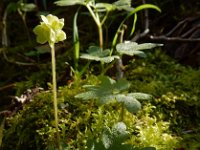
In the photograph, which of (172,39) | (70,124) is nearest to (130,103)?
(70,124)

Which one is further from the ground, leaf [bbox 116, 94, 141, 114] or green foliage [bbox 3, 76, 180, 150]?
leaf [bbox 116, 94, 141, 114]

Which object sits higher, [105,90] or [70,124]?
[105,90]

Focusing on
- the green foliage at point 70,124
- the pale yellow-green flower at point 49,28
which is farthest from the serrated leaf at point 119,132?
the pale yellow-green flower at point 49,28

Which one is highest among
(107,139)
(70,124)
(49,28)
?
(49,28)

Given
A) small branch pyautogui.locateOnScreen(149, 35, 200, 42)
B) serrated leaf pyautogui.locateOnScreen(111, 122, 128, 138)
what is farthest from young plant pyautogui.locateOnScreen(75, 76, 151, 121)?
small branch pyautogui.locateOnScreen(149, 35, 200, 42)

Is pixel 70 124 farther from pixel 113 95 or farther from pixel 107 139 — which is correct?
pixel 107 139

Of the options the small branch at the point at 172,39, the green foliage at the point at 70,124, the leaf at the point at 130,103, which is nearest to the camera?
the leaf at the point at 130,103

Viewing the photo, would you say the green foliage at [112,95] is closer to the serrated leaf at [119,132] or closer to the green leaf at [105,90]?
the green leaf at [105,90]

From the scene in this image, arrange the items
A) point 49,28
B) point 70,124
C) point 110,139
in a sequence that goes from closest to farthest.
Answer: point 110,139, point 49,28, point 70,124

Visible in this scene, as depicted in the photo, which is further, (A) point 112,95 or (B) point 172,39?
(B) point 172,39

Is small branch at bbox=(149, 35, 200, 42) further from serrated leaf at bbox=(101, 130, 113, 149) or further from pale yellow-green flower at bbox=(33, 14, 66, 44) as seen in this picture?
serrated leaf at bbox=(101, 130, 113, 149)
